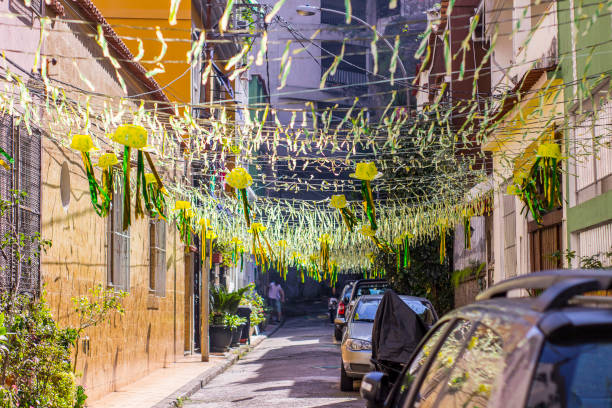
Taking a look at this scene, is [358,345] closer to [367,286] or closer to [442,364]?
[442,364]

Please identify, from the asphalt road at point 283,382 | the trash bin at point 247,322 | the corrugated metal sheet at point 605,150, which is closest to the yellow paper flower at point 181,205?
the asphalt road at point 283,382

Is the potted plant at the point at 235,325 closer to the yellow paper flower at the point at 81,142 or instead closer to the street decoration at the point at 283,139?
the street decoration at the point at 283,139

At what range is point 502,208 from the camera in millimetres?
16859

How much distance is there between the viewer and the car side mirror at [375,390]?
188 inches

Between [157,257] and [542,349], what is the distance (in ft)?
53.4

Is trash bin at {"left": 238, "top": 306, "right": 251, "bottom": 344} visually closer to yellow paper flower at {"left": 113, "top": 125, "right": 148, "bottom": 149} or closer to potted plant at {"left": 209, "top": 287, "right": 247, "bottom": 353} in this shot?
potted plant at {"left": 209, "top": 287, "right": 247, "bottom": 353}

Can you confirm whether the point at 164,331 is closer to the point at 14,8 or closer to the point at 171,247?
the point at 171,247

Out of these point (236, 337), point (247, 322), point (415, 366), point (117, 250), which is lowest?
point (236, 337)

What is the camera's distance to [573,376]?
253 cm

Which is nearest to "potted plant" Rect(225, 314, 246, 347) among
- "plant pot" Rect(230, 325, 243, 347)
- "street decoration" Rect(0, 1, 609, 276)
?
"plant pot" Rect(230, 325, 243, 347)

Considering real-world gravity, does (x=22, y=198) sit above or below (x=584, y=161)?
below

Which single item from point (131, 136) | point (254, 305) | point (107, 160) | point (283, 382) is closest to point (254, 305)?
point (254, 305)

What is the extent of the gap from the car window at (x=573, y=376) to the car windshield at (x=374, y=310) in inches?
503

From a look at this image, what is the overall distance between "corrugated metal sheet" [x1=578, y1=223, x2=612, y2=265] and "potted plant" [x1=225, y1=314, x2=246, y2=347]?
14.0 m
